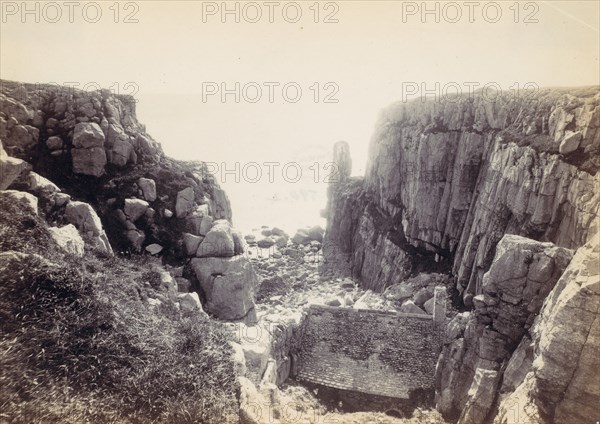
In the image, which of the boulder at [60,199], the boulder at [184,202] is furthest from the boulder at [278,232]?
A: the boulder at [60,199]

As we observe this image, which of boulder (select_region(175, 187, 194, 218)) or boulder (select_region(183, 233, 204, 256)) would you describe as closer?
boulder (select_region(183, 233, 204, 256))

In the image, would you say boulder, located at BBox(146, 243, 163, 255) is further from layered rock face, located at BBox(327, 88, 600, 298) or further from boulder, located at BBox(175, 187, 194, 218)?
layered rock face, located at BBox(327, 88, 600, 298)

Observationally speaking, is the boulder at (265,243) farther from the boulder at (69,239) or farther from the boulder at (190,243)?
the boulder at (69,239)

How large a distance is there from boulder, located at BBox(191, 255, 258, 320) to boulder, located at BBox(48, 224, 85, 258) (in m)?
9.42

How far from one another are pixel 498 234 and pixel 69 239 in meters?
29.9

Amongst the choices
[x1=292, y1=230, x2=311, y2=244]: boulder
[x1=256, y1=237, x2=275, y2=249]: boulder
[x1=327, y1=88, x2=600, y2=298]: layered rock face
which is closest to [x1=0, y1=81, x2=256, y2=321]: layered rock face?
[x1=327, y1=88, x2=600, y2=298]: layered rock face

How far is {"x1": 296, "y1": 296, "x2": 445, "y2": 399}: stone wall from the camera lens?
2122 centimetres

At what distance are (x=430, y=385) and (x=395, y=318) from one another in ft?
15.3

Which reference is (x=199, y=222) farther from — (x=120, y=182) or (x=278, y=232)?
(x=278, y=232)

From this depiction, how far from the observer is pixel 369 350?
22891 millimetres

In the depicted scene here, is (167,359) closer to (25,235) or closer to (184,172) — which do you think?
(25,235)

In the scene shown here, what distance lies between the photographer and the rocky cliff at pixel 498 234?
9547 mm

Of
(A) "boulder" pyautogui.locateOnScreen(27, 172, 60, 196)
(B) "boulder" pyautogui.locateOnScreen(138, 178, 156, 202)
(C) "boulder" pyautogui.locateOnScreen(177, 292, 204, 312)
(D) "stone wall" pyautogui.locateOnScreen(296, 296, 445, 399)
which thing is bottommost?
(D) "stone wall" pyautogui.locateOnScreen(296, 296, 445, 399)

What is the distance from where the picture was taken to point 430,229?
39.5 metres
